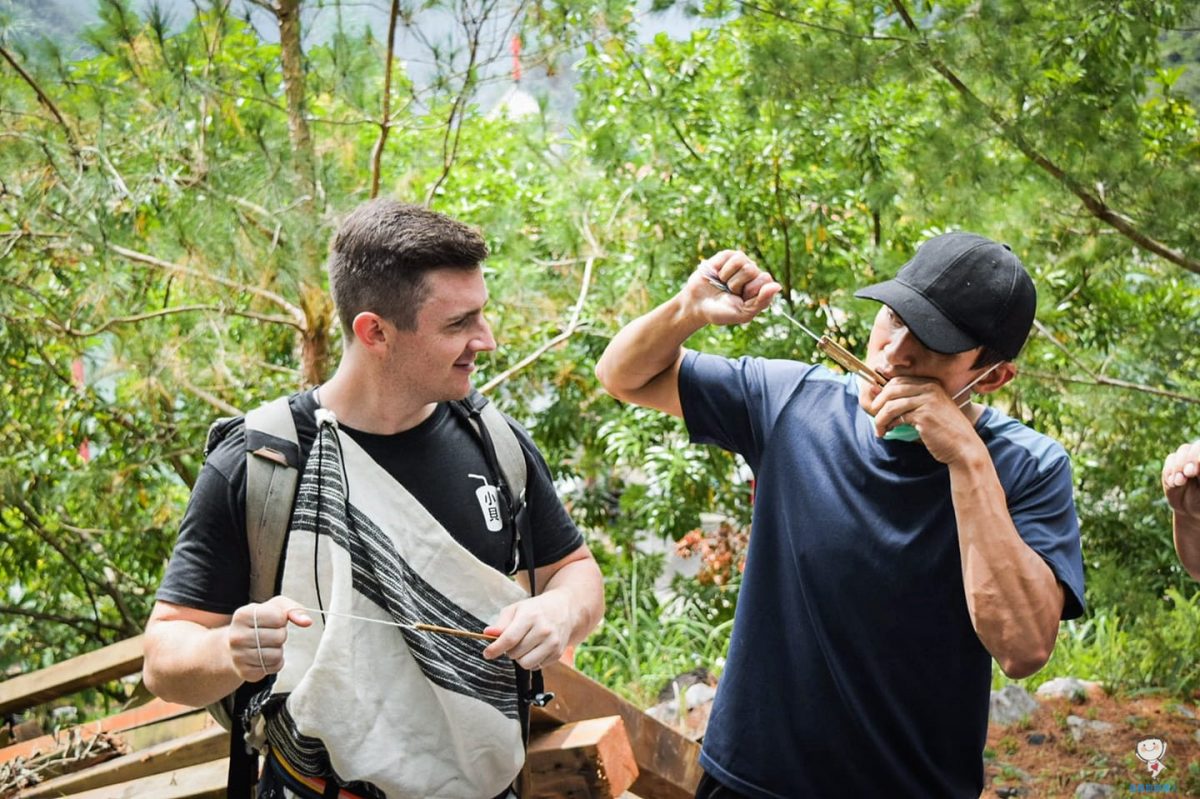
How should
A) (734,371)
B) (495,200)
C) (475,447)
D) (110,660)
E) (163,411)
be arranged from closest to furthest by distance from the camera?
(475,447)
(734,371)
(110,660)
(163,411)
(495,200)

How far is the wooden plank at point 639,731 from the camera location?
8.84 feet

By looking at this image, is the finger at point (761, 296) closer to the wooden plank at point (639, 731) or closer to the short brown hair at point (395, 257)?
the short brown hair at point (395, 257)

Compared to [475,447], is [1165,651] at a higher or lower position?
lower

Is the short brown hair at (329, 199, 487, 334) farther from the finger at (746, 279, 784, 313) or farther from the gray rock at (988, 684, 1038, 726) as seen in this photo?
the gray rock at (988, 684, 1038, 726)

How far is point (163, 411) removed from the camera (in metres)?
5.37

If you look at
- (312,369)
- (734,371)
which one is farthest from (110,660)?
(734,371)

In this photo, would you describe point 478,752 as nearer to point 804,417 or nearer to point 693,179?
point 804,417

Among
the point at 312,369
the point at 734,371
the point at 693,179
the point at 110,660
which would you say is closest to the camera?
the point at 734,371

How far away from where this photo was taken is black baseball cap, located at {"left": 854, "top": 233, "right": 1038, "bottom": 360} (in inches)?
85.3

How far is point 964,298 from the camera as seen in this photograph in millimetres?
2174

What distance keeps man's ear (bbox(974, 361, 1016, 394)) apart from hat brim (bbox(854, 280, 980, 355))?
13 centimetres

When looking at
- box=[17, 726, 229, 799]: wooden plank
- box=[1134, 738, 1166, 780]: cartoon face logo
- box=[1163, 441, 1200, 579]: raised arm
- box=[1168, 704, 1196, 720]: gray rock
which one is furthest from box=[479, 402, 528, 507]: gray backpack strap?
box=[1168, 704, 1196, 720]: gray rock

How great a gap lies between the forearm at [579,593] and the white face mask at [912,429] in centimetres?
59

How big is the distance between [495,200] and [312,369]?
9.58 feet
